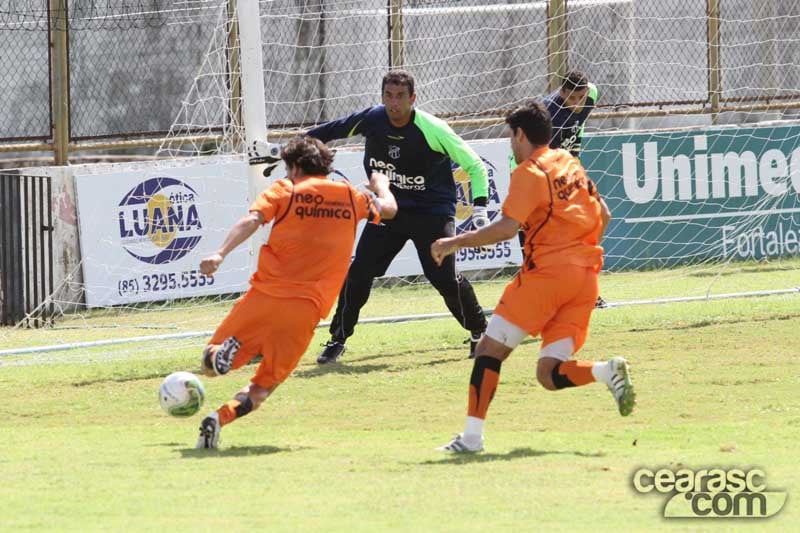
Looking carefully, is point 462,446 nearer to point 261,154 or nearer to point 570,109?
point 261,154

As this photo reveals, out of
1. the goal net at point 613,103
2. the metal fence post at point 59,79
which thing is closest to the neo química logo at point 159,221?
the goal net at point 613,103

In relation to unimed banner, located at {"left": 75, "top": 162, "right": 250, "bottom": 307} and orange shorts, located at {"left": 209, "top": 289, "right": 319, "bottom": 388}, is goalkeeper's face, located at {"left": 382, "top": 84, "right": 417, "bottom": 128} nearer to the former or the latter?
orange shorts, located at {"left": 209, "top": 289, "right": 319, "bottom": 388}

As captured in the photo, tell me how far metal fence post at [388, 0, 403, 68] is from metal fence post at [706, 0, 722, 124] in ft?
13.4

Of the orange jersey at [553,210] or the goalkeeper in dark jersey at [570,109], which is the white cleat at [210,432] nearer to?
the orange jersey at [553,210]

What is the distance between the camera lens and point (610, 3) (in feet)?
61.5

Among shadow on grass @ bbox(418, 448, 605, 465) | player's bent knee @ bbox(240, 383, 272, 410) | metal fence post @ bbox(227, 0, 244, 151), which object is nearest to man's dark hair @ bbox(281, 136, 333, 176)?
player's bent knee @ bbox(240, 383, 272, 410)

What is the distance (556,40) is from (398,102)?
7321mm

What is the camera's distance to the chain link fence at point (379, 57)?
16.7 meters

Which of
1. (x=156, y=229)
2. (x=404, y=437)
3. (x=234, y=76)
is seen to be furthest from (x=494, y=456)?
(x=156, y=229)

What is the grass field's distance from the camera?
627cm

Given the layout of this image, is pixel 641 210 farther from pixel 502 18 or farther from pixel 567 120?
pixel 567 120

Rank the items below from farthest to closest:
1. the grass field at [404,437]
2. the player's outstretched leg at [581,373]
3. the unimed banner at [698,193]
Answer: the unimed banner at [698,193], the player's outstretched leg at [581,373], the grass field at [404,437]

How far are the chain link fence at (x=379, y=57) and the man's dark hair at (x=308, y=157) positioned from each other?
808 cm

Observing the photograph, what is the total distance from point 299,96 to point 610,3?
13.7ft
